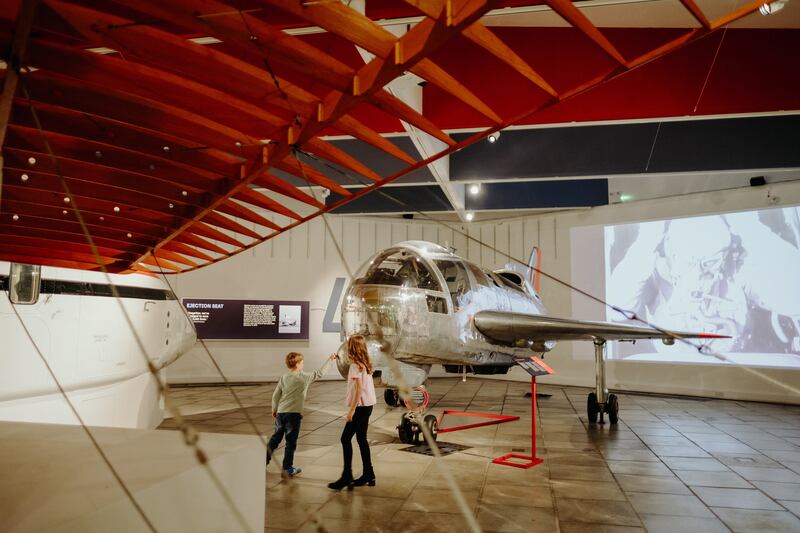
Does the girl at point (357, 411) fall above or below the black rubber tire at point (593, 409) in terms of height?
above

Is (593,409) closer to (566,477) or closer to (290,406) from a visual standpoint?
(566,477)

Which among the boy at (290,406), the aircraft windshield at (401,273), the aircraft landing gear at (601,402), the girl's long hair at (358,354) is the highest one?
the aircraft windshield at (401,273)

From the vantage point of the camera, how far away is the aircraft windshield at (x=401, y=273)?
772cm

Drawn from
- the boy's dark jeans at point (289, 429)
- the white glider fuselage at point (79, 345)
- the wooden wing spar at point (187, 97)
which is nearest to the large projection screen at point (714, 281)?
the boy's dark jeans at point (289, 429)

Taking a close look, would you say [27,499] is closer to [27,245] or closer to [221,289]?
[27,245]

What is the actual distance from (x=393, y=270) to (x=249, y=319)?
946cm

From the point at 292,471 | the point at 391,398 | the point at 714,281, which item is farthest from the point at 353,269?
the point at 292,471

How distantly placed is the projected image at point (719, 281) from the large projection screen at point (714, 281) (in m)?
0.02

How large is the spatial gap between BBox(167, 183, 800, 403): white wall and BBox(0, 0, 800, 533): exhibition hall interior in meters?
0.09

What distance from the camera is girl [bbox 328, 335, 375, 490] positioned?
561 cm

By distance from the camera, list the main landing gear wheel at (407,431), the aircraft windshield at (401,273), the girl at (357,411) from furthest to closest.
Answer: the main landing gear wheel at (407,431) < the aircraft windshield at (401,273) < the girl at (357,411)

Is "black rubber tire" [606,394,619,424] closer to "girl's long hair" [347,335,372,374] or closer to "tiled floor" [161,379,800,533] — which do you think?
"tiled floor" [161,379,800,533]

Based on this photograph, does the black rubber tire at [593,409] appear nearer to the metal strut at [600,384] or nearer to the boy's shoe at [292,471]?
the metal strut at [600,384]

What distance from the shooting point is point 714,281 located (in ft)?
42.2
